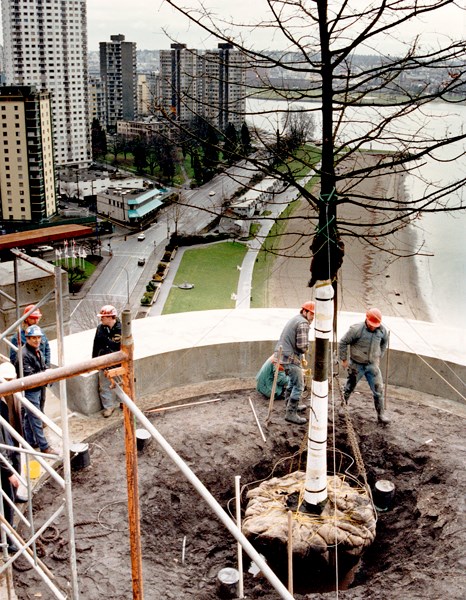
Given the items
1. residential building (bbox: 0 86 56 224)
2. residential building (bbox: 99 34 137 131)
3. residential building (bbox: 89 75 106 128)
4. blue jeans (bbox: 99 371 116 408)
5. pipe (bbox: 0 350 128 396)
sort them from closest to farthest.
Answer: pipe (bbox: 0 350 128 396)
blue jeans (bbox: 99 371 116 408)
residential building (bbox: 0 86 56 224)
residential building (bbox: 89 75 106 128)
residential building (bbox: 99 34 137 131)

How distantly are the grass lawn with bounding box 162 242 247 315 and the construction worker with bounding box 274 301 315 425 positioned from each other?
34.9m

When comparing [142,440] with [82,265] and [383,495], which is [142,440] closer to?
[383,495]

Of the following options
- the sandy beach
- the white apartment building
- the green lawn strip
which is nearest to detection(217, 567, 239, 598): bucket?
the sandy beach

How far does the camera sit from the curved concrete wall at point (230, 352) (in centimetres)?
→ 965

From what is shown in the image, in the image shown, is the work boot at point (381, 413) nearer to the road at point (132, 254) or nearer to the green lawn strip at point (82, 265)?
the road at point (132, 254)

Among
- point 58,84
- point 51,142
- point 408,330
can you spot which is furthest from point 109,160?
point 408,330

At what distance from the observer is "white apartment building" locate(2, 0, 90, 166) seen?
93625 millimetres

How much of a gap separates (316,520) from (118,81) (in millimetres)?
125525

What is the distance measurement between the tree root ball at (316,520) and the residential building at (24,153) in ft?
218

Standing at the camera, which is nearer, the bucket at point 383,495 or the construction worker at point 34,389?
the bucket at point 383,495

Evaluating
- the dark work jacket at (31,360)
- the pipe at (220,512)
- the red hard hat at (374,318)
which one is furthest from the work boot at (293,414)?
the pipe at (220,512)

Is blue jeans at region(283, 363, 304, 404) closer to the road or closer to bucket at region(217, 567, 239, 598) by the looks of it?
bucket at region(217, 567, 239, 598)

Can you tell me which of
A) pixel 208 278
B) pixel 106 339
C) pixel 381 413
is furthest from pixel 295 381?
pixel 208 278

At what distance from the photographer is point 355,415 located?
896 cm
